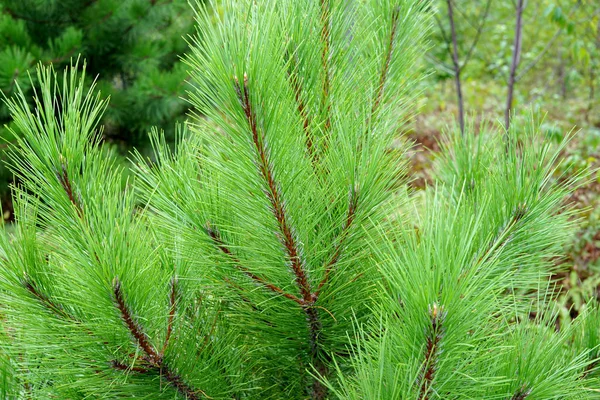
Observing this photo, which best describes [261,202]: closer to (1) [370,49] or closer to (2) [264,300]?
(2) [264,300]

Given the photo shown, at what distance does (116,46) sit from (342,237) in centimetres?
438

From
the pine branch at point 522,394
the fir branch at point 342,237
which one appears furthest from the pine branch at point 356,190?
the pine branch at point 522,394

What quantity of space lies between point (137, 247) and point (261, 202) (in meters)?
0.24

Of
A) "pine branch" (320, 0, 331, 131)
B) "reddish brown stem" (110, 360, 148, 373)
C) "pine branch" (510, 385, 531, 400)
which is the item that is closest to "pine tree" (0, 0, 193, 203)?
"pine branch" (320, 0, 331, 131)

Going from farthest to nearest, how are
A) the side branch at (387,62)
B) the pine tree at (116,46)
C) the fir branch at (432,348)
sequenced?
the pine tree at (116,46) → the side branch at (387,62) → the fir branch at (432,348)

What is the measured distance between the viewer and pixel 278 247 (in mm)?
1161

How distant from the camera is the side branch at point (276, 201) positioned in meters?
0.97

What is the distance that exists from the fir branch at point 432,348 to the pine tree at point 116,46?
3797 millimetres

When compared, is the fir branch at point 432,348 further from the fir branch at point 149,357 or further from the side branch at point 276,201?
the fir branch at point 149,357

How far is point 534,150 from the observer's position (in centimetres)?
133

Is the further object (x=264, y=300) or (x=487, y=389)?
(x=264, y=300)

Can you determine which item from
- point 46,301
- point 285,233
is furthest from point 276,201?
point 46,301

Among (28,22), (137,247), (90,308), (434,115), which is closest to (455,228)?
(137,247)

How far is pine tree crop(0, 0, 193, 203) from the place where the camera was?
4.39m
